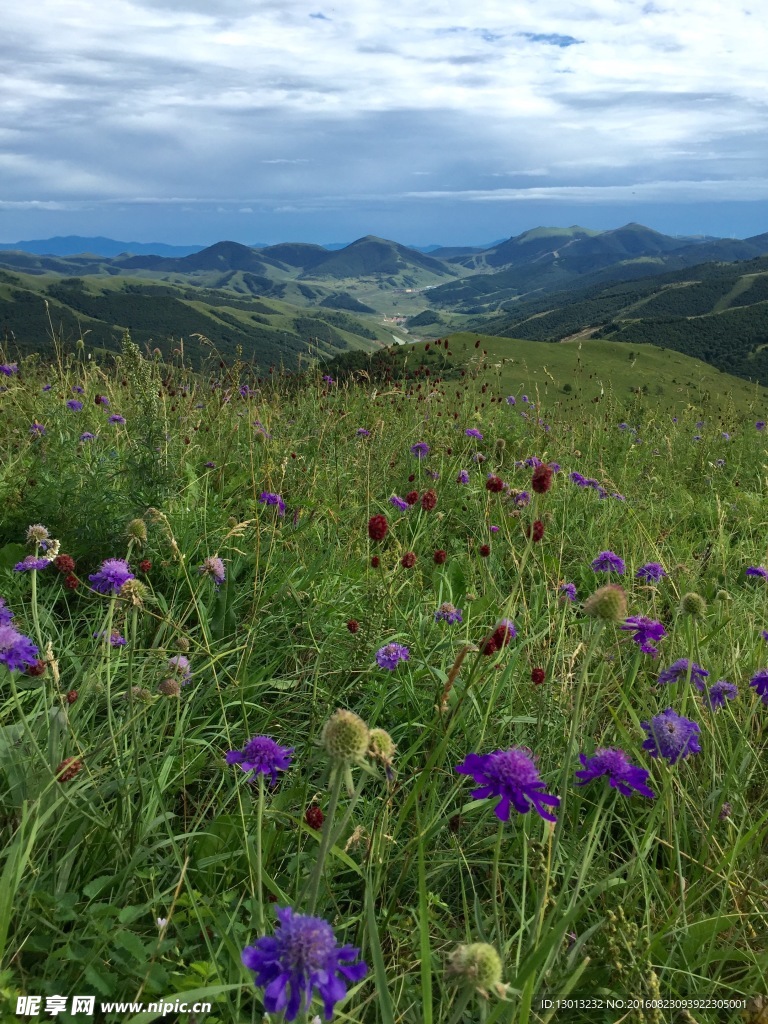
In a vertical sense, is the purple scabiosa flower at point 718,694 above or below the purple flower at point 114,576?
below

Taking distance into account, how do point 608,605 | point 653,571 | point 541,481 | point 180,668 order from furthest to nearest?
point 653,571
point 180,668
point 541,481
point 608,605

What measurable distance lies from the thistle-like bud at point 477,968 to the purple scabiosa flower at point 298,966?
15cm

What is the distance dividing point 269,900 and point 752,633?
2682mm

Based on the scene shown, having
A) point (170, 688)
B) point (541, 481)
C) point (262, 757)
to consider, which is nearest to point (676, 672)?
point (541, 481)

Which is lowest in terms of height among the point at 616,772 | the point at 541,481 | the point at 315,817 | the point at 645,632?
the point at 315,817

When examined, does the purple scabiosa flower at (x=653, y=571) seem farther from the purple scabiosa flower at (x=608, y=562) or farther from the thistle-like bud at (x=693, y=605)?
the thistle-like bud at (x=693, y=605)

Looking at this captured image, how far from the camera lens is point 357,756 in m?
1.13

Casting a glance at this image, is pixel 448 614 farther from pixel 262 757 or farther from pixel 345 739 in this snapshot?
pixel 345 739

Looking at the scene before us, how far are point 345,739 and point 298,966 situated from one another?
34 centimetres

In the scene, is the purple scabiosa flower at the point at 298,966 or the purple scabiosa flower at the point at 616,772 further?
the purple scabiosa flower at the point at 616,772

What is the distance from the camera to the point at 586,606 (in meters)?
1.71

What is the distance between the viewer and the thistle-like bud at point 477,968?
0.99m

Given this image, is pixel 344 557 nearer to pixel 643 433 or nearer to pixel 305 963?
→ pixel 305 963

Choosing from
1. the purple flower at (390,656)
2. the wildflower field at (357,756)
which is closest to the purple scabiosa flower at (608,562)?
the wildflower field at (357,756)
